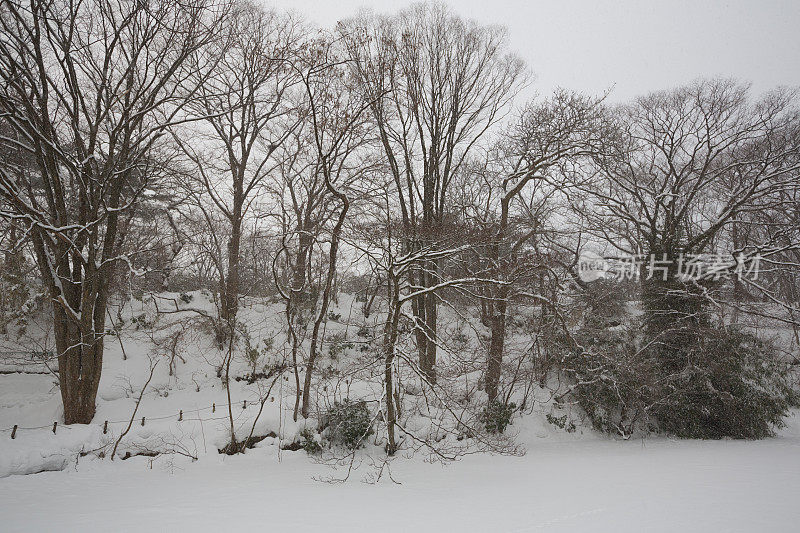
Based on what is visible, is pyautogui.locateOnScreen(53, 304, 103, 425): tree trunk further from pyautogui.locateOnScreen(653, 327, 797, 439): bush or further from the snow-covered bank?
pyautogui.locateOnScreen(653, 327, 797, 439): bush

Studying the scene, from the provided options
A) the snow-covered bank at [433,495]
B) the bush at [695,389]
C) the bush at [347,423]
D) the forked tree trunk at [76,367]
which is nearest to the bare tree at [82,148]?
the forked tree trunk at [76,367]

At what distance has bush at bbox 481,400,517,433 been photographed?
9.57m

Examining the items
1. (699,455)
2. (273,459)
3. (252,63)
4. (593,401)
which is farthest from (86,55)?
(699,455)

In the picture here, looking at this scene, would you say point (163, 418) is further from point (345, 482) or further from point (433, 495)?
point (433, 495)

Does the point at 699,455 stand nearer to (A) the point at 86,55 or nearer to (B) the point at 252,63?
(B) the point at 252,63

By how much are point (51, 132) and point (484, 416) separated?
11446 millimetres

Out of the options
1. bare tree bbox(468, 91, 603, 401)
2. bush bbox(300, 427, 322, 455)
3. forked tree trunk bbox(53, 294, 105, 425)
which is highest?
bare tree bbox(468, 91, 603, 401)

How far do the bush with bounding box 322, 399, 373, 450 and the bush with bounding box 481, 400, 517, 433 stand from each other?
302cm

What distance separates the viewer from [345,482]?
704 centimetres

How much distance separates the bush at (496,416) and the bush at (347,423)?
9.90 ft

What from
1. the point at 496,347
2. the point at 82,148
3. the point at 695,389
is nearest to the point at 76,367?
the point at 82,148

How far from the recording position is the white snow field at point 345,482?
5.15 metres

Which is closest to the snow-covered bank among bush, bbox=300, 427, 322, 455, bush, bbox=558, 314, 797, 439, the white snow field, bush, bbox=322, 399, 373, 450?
the white snow field

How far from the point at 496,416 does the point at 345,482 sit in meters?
4.33
